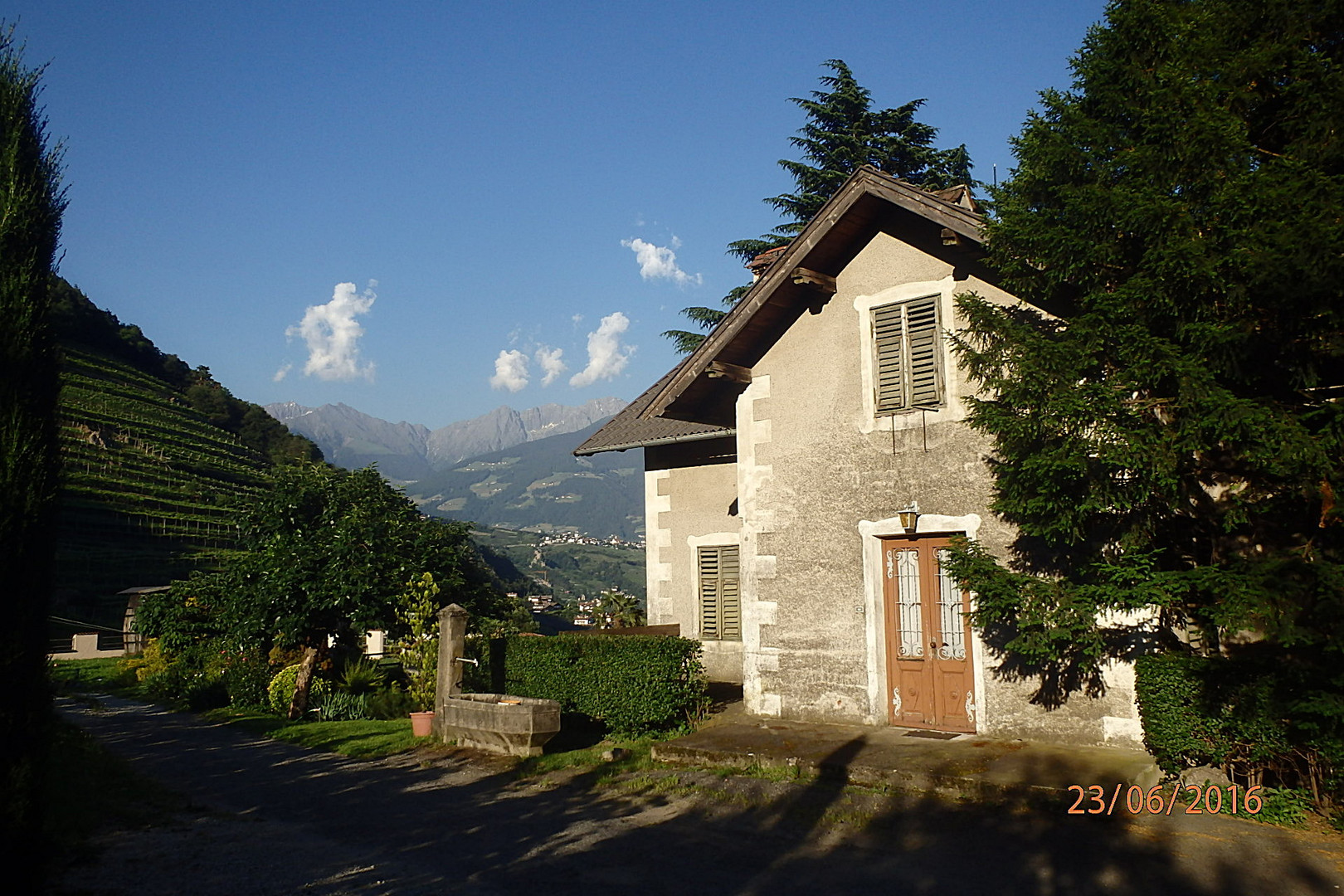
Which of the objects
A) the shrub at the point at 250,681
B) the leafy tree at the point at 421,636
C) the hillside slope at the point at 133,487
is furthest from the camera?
the hillside slope at the point at 133,487

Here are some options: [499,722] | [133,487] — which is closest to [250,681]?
[499,722]

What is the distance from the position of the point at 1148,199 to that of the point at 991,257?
6.68ft

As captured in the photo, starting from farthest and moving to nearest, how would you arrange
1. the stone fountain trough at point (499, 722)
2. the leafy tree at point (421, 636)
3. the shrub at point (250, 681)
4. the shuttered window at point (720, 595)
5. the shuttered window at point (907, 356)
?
1. the shrub at point (250, 681)
2. the shuttered window at point (720, 595)
3. the leafy tree at point (421, 636)
4. the stone fountain trough at point (499, 722)
5. the shuttered window at point (907, 356)

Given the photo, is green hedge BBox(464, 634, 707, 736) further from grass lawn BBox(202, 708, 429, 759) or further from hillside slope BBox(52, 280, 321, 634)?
hillside slope BBox(52, 280, 321, 634)

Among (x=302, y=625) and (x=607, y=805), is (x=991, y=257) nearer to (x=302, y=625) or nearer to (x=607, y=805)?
(x=607, y=805)

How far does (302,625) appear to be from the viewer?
15.7m

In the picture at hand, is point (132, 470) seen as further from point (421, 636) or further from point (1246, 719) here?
point (1246, 719)

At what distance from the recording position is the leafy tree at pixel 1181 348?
6980 millimetres

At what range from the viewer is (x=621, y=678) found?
11.8 meters

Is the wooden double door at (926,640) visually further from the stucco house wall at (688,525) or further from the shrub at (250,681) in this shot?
the shrub at (250,681)

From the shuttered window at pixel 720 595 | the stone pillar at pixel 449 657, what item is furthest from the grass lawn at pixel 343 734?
the shuttered window at pixel 720 595

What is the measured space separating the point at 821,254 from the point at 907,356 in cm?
170

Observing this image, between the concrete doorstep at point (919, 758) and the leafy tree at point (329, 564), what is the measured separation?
283 inches
